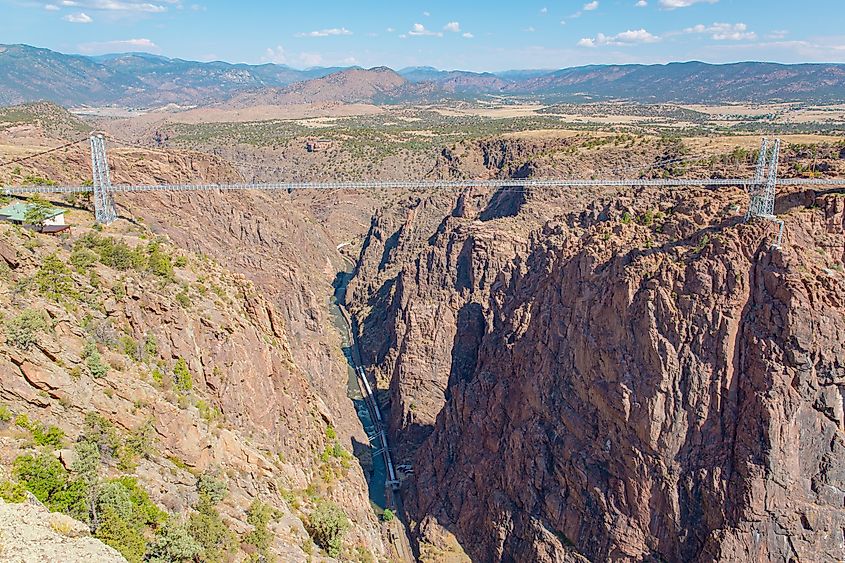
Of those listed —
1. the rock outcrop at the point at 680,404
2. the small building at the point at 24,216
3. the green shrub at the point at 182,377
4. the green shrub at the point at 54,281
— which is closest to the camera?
the green shrub at the point at 54,281

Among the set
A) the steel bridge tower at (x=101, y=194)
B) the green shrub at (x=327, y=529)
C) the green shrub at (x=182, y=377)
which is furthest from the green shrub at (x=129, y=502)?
the steel bridge tower at (x=101, y=194)

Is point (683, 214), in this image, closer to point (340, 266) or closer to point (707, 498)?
point (707, 498)

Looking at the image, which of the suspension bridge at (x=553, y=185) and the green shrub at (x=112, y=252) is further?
the suspension bridge at (x=553, y=185)

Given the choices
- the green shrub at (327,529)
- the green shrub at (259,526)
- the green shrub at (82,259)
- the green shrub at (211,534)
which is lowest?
the green shrub at (327,529)

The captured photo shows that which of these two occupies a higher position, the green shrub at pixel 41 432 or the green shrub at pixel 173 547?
the green shrub at pixel 41 432

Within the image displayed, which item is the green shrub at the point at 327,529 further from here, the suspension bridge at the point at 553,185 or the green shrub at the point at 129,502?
the suspension bridge at the point at 553,185
